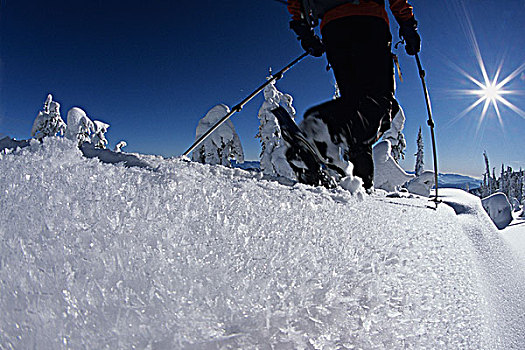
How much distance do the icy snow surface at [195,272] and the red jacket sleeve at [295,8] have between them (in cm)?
251

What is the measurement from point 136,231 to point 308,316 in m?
0.33

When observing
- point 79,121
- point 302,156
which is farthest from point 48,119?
point 302,156

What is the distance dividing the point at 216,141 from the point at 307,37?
1695 centimetres

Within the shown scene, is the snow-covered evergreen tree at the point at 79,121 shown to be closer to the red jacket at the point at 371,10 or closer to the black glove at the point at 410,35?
the red jacket at the point at 371,10

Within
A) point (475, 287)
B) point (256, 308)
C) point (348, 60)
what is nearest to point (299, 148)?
point (348, 60)

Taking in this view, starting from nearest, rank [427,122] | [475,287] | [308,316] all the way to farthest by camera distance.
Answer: [308,316] < [475,287] < [427,122]

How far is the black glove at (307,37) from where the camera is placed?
2666 mm

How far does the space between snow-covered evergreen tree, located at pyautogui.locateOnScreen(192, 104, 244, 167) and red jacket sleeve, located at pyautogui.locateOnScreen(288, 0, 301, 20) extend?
15.3 meters

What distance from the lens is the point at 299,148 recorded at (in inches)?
87.4

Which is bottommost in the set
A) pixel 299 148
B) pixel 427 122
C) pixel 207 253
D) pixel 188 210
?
pixel 207 253

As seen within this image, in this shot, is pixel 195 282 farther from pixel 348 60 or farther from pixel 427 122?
pixel 427 122

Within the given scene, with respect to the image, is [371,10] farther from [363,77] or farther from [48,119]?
[48,119]

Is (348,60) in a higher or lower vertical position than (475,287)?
higher

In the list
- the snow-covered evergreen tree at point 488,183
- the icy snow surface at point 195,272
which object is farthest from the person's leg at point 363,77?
the snow-covered evergreen tree at point 488,183
